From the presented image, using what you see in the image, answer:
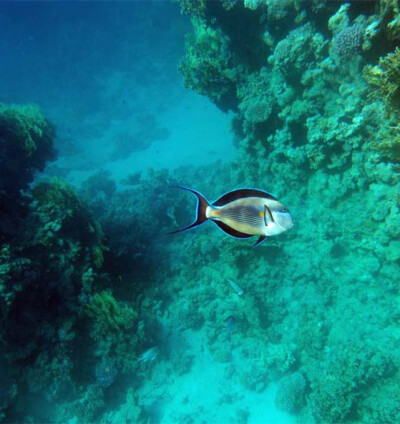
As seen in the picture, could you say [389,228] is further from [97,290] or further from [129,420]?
[129,420]

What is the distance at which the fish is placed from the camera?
150 centimetres

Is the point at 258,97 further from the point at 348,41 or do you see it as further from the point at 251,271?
the point at 251,271

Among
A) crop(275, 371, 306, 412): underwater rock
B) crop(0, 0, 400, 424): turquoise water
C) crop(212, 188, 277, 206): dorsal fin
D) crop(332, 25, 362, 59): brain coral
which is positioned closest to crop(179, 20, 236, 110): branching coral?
crop(0, 0, 400, 424): turquoise water

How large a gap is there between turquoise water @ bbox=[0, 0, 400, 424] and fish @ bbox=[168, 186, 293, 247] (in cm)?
417

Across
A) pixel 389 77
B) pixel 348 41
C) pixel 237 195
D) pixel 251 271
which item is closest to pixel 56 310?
pixel 251 271

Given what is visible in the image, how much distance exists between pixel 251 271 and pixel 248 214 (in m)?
5.78

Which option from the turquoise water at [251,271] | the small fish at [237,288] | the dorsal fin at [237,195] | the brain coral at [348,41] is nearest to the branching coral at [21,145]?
the turquoise water at [251,271]

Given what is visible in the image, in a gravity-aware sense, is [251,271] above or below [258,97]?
below

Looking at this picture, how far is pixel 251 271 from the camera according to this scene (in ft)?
22.8

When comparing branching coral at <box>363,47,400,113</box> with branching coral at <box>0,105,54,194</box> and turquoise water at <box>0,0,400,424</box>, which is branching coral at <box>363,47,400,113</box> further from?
branching coral at <box>0,105,54,194</box>

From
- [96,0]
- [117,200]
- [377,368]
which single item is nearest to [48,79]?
[96,0]

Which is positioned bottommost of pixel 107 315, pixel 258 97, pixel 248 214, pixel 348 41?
pixel 248 214

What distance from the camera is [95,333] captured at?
5465 millimetres

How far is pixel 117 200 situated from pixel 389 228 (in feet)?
37.1
